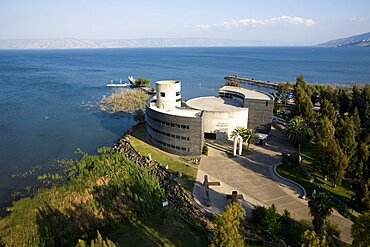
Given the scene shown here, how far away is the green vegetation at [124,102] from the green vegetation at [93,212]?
4859cm

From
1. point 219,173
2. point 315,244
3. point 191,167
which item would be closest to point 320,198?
point 315,244

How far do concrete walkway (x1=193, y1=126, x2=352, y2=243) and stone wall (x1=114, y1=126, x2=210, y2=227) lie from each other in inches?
54.1

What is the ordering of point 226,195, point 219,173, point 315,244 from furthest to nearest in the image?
1. point 219,173
2. point 226,195
3. point 315,244

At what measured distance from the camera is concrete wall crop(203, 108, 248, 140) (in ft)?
169

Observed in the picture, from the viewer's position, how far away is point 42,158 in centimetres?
5144

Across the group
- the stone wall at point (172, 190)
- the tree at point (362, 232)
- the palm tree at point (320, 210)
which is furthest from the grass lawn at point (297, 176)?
the tree at point (362, 232)

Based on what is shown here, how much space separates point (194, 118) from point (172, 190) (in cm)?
1328

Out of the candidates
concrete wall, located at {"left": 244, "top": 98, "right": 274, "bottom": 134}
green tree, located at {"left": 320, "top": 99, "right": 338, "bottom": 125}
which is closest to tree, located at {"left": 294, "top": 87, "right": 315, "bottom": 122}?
green tree, located at {"left": 320, "top": 99, "right": 338, "bottom": 125}

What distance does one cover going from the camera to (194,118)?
45.3 meters

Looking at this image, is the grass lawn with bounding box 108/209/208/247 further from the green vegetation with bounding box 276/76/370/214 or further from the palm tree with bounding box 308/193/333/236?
the green vegetation with bounding box 276/76/370/214

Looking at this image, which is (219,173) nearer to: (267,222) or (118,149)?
(267,222)

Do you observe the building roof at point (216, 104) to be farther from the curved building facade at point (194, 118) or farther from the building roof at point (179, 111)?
the building roof at point (179, 111)

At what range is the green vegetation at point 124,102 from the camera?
8731cm

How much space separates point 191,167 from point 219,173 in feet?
15.0
